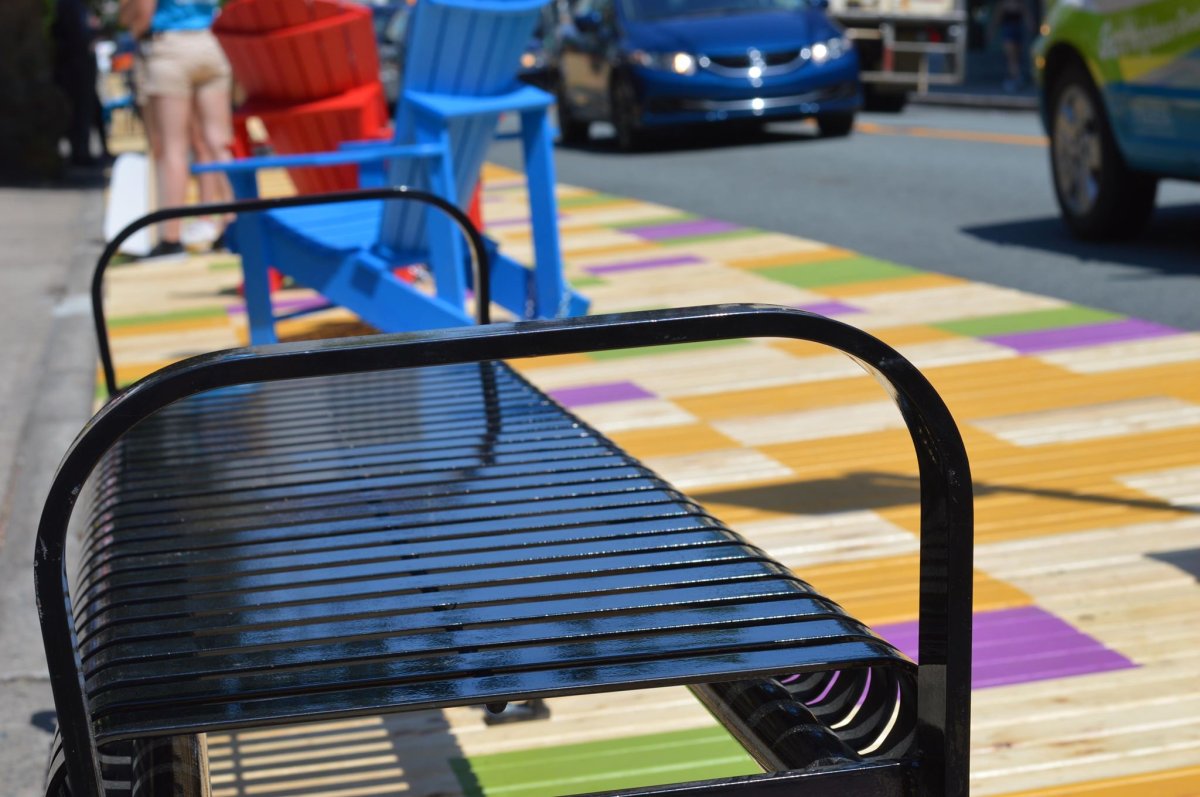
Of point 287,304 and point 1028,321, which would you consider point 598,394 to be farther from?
point 287,304

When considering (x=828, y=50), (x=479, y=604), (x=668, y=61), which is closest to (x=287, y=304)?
(x=479, y=604)

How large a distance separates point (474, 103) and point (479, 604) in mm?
4546

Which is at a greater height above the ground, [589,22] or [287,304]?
[589,22]

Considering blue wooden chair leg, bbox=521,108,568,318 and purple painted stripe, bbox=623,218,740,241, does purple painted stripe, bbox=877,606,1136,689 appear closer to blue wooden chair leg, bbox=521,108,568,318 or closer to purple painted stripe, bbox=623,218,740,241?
blue wooden chair leg, bbox=521,108,568,318

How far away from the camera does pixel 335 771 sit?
10.3 feet

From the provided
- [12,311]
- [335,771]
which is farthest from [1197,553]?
[12,311]

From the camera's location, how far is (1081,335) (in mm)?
6719

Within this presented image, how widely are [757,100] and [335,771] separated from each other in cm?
1411

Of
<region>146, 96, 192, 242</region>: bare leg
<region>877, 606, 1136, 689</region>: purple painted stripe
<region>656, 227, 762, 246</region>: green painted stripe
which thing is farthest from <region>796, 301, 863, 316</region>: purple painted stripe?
<region>146, 96, 192, 242</region>: bare leg

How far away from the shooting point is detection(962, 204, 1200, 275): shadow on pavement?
28.5ft

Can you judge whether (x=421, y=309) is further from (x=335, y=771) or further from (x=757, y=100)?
(x=757, y=100)

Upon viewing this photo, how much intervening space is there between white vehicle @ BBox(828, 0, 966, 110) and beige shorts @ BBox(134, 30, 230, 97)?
43.2 ft

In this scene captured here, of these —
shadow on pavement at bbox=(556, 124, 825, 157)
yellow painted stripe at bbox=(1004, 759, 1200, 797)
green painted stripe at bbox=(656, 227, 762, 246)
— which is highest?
yellow painted stripe at bbox=(1004, 759, 1200, 797)

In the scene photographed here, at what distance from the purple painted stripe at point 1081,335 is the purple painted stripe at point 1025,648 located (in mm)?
2966
